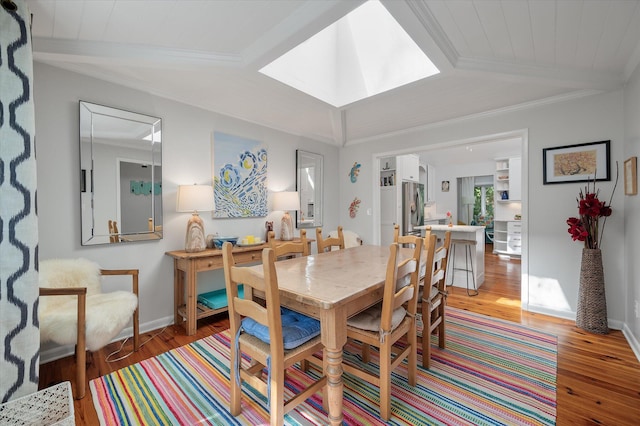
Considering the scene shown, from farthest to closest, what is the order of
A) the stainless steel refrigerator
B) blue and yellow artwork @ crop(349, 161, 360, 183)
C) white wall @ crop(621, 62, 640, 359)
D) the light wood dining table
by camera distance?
1. the stainless steel refrigerator
2. blue and yellow artwork @ crop(349, 161, 360, 183)
3. white wall @ crop(621, 62, 640, 359)
4. the light wood dining table

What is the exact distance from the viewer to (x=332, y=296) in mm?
1329

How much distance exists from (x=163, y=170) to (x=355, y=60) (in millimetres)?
2381

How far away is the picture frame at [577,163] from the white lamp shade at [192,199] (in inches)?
142

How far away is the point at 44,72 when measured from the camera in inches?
86.0

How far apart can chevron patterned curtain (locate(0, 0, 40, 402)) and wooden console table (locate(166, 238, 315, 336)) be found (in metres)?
1.14

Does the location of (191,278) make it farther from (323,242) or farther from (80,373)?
(323,242)

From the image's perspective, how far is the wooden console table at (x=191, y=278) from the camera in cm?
264

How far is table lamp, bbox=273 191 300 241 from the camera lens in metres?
3.78

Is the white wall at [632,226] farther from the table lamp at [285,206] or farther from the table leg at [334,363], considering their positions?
the table lamp at [285,206]

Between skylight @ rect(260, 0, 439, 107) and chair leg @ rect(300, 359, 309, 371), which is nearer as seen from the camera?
chair leg @ rect(300, 359, 309, 371)

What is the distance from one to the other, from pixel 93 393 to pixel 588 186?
451cm

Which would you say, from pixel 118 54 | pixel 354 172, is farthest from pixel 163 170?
pixel 354 172

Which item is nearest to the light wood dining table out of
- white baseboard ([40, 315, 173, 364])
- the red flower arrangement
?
white baseboard ([40, 315, 173, 364])

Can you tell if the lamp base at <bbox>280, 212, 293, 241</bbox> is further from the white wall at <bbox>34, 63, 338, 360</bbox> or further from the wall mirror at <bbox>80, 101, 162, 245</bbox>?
the wall mirror at <bbox>80, 101, 162, 245</bbox>
